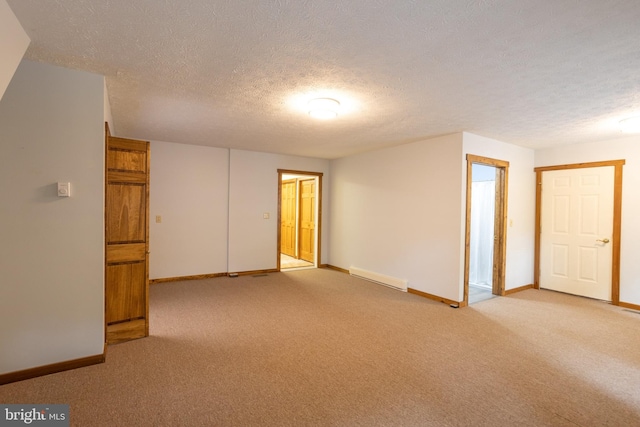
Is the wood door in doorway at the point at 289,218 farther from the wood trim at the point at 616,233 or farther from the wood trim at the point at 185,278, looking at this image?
the wood trim at the point at 616,233

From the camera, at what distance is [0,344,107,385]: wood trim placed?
2234 millimetres

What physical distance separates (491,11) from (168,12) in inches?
69.2

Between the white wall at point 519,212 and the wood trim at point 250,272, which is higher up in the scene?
the white wall at point 519,212

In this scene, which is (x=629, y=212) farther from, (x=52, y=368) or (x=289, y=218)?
(x=52, y=368)

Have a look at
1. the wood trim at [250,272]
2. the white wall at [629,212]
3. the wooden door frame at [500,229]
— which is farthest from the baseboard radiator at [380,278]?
the white wall at [629,212]

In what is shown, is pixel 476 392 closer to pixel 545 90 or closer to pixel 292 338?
pixel 292 338

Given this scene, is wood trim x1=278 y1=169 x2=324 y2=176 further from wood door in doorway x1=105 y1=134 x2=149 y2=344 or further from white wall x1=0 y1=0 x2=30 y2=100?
white wall x1=0 y1=0 x2=30 y2=100

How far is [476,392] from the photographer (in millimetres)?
2223

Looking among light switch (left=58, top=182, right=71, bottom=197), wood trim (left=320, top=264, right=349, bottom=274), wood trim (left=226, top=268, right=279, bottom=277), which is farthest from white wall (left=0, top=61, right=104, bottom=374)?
wood trim (left=320, top=264, right=349, bottom=274)

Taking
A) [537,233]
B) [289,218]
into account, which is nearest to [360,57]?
[537,233]

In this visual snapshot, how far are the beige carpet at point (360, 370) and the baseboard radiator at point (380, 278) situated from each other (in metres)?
0.75

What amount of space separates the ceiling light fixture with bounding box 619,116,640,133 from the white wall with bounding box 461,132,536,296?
1317 millimetres

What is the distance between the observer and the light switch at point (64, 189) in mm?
2357

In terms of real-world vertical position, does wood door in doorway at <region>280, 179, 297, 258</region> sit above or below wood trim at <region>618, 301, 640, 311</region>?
above
